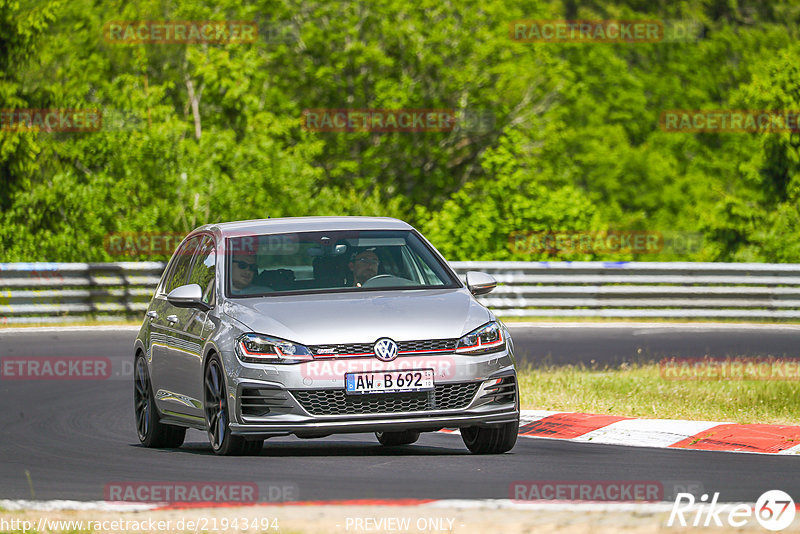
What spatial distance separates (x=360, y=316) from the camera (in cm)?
962

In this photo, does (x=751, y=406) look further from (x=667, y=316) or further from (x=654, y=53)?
(x=654, y=53)

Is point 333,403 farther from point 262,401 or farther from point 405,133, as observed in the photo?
point 405,133

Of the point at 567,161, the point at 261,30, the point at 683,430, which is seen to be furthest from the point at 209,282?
the point at 567,161

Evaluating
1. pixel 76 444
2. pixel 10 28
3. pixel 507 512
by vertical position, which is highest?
pixel 10 28

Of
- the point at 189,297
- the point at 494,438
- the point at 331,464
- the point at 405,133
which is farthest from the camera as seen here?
the point at 405,133

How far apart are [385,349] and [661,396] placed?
501cm

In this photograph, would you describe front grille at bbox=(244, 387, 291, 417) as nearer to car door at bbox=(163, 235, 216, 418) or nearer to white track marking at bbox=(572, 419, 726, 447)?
car door at bbox=(163, 235, 216, 418)

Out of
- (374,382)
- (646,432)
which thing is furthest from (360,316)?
(646,432)

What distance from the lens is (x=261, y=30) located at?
43.2m

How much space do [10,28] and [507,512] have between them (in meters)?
25.0

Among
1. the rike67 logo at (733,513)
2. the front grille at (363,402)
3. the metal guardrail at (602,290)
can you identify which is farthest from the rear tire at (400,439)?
the metal guardrail at (602,290)

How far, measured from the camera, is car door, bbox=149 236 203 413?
1114cm

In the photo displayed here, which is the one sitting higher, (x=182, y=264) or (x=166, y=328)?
(x=182, y=264)

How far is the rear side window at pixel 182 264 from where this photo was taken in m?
11.7
